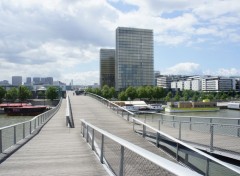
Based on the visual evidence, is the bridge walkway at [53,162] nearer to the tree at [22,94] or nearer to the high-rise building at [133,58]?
the tree at [22,94]

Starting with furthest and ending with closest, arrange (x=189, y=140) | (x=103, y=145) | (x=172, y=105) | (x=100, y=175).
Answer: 1. (x=172, y=105)
2. (x=189, y=140)
3. (x=103, y=145)
4. (x=100, y=175)

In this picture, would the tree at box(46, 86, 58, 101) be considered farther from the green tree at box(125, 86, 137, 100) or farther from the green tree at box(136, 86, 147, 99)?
the green tree at box(136, 86, 147, 99)

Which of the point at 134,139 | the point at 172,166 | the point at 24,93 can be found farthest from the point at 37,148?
the point at 24,93

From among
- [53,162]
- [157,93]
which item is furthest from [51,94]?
[53,162]

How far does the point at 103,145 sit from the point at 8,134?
4547mm

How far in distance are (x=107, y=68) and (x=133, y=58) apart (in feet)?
74.2

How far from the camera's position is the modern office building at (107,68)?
185275 millimetres

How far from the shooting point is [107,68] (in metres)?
190

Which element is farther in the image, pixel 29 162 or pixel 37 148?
pixel 37 148

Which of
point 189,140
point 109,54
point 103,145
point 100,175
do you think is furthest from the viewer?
point 109,54

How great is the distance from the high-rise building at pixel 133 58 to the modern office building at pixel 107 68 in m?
13.0

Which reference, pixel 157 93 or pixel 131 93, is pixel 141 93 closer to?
pixel 131 93

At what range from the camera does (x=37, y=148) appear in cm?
1087

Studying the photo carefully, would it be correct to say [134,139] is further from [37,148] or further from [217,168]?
[217,168]
